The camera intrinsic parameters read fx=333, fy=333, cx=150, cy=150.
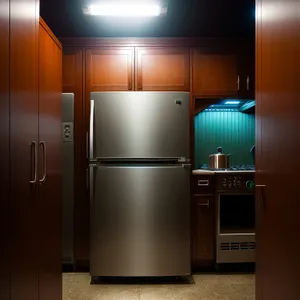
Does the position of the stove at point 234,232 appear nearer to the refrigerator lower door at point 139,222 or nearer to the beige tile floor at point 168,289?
the beige tile floor at point 168,289

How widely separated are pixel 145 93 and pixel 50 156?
1119 mm

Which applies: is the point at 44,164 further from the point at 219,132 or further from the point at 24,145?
the point at 219,132

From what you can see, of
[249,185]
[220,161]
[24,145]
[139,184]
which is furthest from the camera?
[220,161]


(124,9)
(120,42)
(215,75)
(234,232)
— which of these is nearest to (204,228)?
(234,232)

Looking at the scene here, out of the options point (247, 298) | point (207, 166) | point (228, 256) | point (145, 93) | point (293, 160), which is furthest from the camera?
point (207, 166)

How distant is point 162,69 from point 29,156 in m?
1.83

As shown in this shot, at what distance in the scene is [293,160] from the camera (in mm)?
1295

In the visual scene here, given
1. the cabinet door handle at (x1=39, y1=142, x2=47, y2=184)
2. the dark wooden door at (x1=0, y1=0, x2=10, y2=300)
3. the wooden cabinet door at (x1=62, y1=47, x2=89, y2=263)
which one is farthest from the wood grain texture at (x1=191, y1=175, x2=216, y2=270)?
the dark wooden door at (x1=0, y1=0, x2=10, y2=300)

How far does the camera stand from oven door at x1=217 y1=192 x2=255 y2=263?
2949mm

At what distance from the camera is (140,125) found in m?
2.75

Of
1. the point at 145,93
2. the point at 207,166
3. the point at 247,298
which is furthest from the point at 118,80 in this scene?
the point at 247,298

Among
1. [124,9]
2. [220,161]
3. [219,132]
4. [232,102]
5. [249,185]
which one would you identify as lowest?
[249,185]

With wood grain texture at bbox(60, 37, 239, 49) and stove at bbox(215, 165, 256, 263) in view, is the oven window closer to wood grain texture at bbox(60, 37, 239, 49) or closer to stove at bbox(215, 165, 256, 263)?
stove at bbox(215, 165, 256, 263)

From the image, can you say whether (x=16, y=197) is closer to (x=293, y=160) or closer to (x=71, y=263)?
(x=293, y=160)
